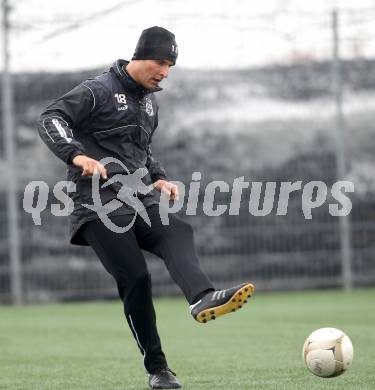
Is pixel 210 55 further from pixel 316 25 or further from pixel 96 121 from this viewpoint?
pixel 96 121

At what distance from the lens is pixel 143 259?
20.1ft

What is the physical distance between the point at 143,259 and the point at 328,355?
1.16m

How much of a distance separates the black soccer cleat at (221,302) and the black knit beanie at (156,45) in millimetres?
1408

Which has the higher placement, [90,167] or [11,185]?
[11,185]

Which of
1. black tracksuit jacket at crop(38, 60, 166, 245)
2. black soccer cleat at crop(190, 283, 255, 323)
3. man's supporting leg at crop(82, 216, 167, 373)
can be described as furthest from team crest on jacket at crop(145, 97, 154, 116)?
black soccer cleat at crop(190, 283, 255, 323)

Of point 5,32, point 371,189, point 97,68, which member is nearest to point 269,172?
point 371,189

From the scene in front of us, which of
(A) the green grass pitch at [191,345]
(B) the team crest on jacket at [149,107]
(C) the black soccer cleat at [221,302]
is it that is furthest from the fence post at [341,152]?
(C) the black soccer cleat at [221,302]

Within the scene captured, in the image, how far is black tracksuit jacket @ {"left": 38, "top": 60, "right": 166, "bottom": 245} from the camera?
6121 millimetres

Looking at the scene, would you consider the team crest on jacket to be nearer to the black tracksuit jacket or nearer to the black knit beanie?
the black tracksuit jacket

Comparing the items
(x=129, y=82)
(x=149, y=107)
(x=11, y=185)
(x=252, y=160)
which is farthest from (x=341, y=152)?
(x=129, y=82)

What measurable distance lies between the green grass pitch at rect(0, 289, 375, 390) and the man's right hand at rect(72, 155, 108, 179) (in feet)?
4.67

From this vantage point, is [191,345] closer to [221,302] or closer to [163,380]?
[163,380]

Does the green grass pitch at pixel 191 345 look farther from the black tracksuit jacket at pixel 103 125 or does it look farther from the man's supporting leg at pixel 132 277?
the black tracksuit jacket at pixel 103 125

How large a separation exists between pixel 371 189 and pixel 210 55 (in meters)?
2.97
